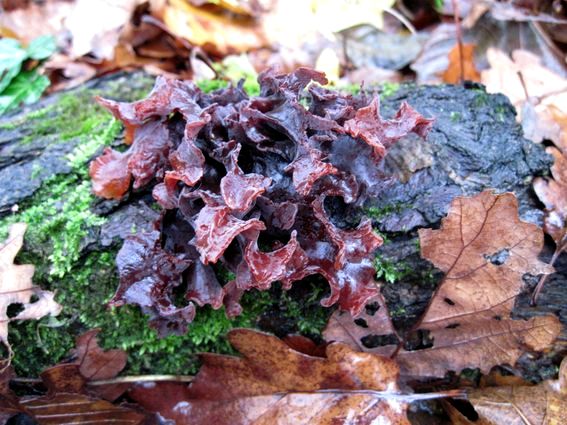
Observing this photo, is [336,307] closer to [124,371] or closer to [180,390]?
[180,390]

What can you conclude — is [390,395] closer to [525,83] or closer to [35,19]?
[525,83]

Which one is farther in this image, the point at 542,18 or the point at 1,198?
the point at 542,18

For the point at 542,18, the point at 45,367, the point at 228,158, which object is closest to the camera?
the point at 228,158

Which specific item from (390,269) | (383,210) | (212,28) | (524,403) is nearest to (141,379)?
(390,269)

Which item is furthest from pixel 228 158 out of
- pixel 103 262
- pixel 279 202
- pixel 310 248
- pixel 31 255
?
pixel 31 255

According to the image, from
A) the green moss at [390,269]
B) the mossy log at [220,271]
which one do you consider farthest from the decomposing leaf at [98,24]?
the green moss at [390,269]

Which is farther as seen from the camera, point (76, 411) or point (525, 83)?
point (525, 83)

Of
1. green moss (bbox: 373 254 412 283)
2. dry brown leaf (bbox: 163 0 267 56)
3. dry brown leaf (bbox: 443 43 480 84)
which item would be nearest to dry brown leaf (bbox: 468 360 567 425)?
green moss (bbox: 373 254 412 283)
